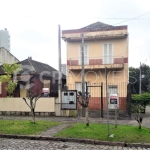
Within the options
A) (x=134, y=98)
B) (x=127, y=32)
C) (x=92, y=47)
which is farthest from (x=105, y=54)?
(x=134, y=98)

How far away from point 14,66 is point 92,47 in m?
7.45

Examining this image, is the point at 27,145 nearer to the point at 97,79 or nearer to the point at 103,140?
the point at 103,140

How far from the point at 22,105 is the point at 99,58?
334 inches

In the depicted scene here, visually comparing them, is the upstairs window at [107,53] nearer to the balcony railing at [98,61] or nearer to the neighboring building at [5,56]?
the balcony railing at [98,61]

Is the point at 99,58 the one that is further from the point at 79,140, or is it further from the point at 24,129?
the point at 79,140

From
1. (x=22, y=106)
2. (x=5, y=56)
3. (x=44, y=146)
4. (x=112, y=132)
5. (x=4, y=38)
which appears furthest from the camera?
(x=4, y=38)

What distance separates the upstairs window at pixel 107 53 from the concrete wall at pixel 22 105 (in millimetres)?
7338

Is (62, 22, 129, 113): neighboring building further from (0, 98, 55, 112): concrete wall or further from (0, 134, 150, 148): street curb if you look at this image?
(0, 134, 150, 148): street curb

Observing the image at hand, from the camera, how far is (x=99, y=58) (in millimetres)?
19453

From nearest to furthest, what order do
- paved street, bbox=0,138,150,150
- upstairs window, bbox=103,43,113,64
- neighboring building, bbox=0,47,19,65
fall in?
1. paved street, bbox=0,138,150,150
2. upstairs window, bbox=103,43,113,64
3. neighboring building, bbox=0,47,19,65

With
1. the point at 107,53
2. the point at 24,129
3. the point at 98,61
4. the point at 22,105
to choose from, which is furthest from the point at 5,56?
the point at 24,129

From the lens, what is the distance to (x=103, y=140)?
301 inches

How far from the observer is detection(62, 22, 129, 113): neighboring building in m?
18.6

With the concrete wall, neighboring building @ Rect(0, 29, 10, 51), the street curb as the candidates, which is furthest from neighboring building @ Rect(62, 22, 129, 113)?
neighboring building @ Rect(0, 29, 10, 51)
